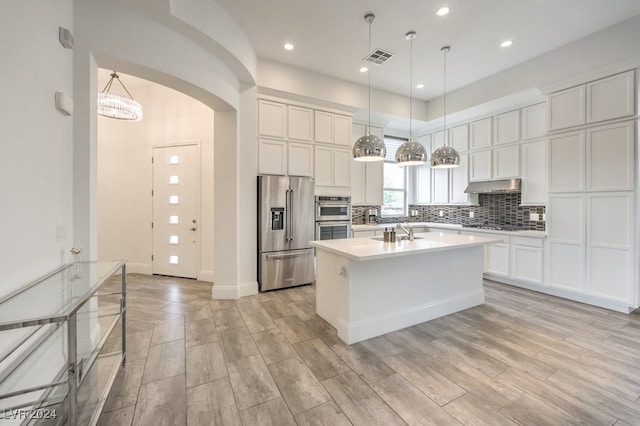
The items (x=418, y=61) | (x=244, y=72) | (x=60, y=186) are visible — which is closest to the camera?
(x=60, y=186)

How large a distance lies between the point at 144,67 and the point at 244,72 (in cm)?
132

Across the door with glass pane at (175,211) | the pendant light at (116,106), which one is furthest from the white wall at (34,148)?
the door with glass pane at (175,211)

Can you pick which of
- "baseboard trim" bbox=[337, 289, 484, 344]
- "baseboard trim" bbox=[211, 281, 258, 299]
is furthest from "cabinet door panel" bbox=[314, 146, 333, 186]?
"baseboard trim" bbox=[337, 289, 484, 344]

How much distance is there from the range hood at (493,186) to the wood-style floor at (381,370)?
80.7 inches

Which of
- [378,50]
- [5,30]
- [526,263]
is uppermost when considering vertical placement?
[378,50]

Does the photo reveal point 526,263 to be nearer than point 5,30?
No

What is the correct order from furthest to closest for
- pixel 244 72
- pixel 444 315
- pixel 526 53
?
1. pixel 526 53
2. pixel 244 72
3. pixel 444 315

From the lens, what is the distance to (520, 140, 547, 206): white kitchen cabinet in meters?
4.19

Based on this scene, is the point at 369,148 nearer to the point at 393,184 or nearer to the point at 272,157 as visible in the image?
the point at 272,157

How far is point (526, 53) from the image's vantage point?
12.5ft

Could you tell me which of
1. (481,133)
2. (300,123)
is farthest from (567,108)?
(300,123)

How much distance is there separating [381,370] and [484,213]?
438cm

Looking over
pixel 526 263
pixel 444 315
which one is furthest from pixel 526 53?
pixel 444 315

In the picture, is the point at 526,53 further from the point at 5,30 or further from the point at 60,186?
the point at 60,186
